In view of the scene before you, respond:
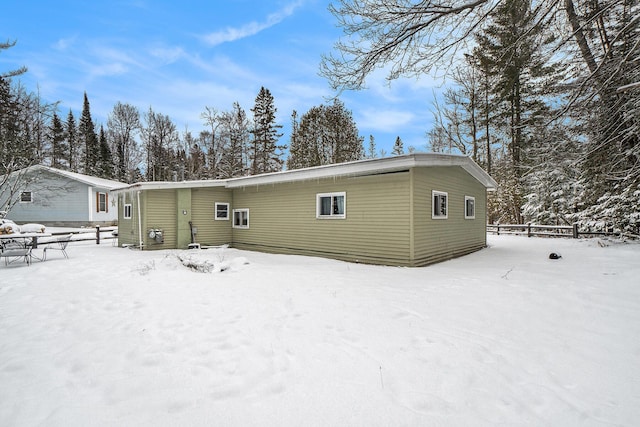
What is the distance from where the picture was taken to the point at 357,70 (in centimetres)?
618

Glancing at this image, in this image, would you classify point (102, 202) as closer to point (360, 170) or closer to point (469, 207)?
point (360, 170)

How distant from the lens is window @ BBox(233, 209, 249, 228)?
1262 cm

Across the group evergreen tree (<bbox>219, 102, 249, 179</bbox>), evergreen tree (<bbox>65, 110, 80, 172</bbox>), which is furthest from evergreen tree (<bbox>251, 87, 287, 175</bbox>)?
A: evergreen tree (<bbox>65, 110, 80, 172</bbox>)

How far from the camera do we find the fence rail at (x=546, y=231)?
12977mm

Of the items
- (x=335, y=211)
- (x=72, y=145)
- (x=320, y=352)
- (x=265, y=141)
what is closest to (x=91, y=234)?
(x=265, y=141)

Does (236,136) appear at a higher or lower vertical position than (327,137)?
higher

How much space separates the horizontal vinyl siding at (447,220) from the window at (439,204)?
147mm

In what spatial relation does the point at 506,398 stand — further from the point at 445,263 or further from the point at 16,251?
the point at 16,251

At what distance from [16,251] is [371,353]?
990 centimetres

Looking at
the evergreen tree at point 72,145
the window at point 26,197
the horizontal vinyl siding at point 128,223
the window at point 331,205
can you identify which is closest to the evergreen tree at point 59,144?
the evergreen tree at point 72,145

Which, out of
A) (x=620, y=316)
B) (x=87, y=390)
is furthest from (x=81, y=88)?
(x=620, y=316)

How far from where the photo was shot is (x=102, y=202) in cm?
2180

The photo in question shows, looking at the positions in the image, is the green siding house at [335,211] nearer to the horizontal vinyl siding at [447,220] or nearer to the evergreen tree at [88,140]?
the horizontal vinyl siding at [447,220]

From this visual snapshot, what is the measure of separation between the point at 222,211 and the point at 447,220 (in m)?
9.10
